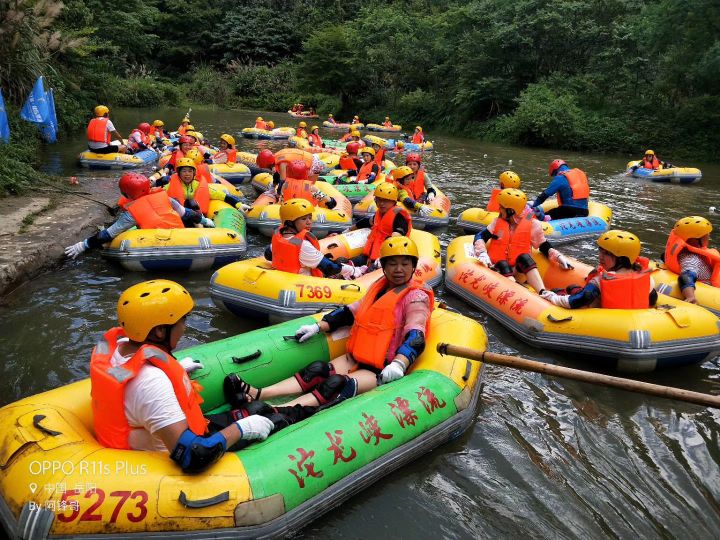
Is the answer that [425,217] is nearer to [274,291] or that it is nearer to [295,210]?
[295,210]

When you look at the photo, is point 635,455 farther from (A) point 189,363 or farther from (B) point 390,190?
(B) point 390,190

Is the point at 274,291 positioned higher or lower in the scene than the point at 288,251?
lower

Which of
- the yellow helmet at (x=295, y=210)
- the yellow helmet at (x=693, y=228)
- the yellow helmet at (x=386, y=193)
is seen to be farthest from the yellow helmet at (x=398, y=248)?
the yellow helmet at (x=693, y=228)

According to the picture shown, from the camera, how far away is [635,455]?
3.89 m

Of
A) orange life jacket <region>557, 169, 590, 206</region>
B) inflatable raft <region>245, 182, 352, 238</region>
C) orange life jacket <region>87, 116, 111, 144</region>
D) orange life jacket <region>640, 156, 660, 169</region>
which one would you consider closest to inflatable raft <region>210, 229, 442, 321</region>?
inflatable raft <region>245, 182, 352, 238</region>

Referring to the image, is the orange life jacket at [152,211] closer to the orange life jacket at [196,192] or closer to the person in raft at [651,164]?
the orange life jacket at [196,192]

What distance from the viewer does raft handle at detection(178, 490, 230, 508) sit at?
268 cm

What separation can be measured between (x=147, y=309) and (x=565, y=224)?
727cm

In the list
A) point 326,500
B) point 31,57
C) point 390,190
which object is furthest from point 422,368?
point 31,57

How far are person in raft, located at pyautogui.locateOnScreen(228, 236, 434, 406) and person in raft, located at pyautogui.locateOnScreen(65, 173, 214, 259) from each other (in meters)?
3.58

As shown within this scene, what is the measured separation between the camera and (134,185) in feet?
21.5

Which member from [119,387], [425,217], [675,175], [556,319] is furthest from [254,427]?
[675,175]

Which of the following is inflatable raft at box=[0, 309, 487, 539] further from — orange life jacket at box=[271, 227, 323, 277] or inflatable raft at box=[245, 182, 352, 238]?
inflatable raft at box=[245, 182, 352, 238]

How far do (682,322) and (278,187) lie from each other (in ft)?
19.6
